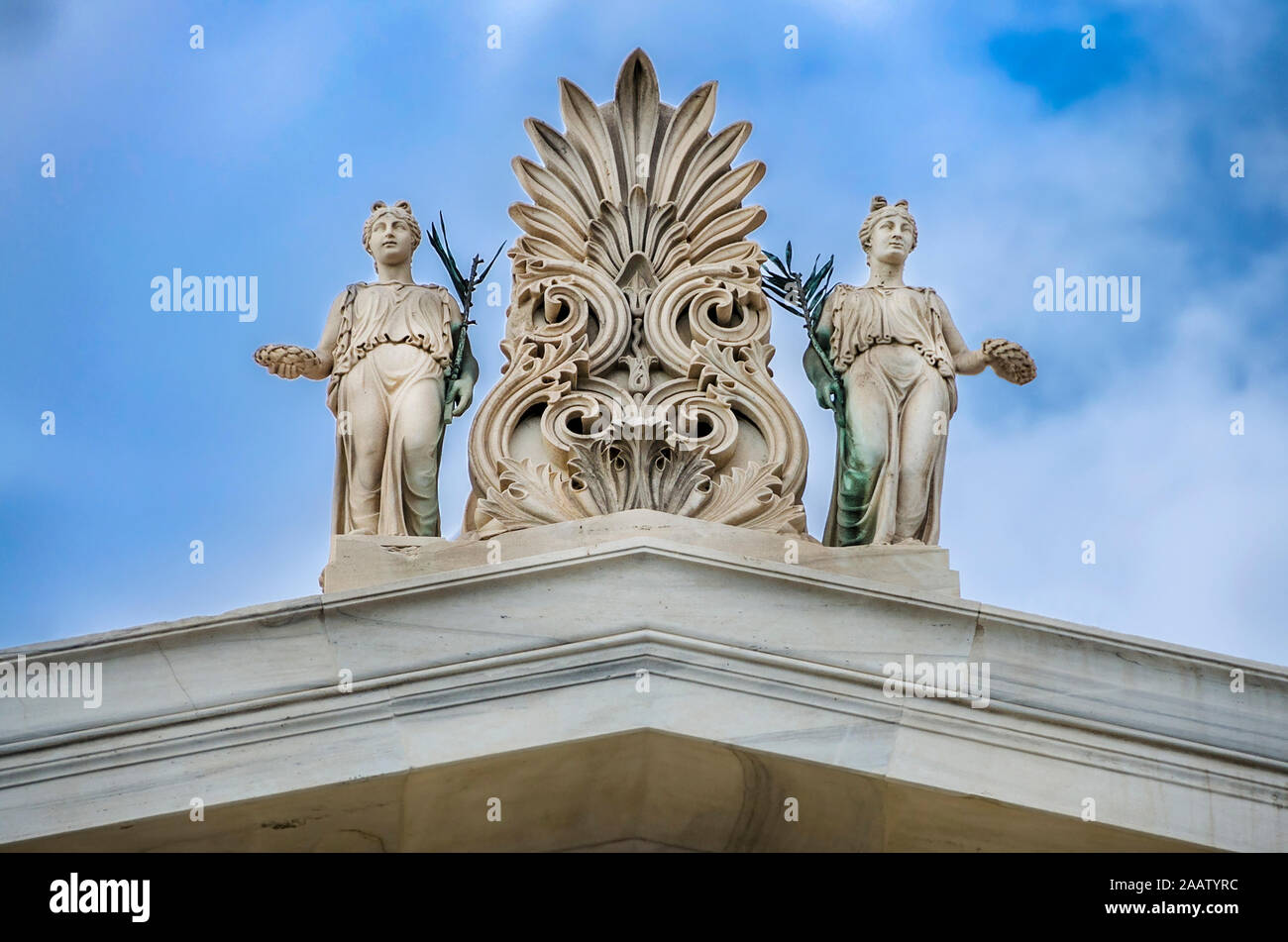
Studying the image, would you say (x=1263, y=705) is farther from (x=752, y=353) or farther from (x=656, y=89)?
(x=656, y=89)

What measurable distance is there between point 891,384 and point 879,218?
53.8 inches

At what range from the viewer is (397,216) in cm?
1561

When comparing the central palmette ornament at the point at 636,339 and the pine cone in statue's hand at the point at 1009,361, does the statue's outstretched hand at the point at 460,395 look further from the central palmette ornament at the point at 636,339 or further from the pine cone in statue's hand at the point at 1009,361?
the pine cone in statue's hand at the point at 1009,361

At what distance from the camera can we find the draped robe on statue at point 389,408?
47.5 ft

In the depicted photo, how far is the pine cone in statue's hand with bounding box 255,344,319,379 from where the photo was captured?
1491cm

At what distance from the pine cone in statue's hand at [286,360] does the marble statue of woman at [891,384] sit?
9.82ft

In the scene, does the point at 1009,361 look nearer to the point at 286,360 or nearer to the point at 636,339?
the point at 636,339

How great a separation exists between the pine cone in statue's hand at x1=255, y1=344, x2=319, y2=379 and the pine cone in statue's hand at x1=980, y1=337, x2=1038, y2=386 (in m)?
4.01

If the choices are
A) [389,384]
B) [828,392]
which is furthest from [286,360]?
[828,392]

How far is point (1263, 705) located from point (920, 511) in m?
2.49

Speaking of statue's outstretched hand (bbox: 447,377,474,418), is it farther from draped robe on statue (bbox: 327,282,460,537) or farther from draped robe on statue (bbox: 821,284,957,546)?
draped robe on statue (bbox: 821,284,957,546)

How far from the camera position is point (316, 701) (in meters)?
12.5
